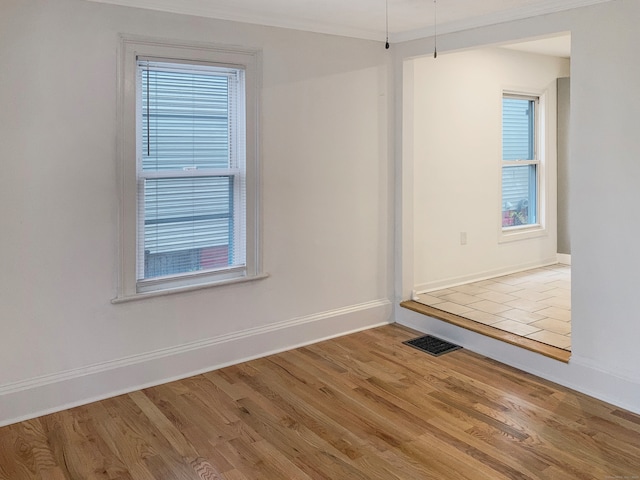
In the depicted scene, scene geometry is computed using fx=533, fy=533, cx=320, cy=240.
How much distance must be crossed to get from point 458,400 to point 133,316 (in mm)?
2014

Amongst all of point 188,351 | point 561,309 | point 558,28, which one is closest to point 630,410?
point 561,309

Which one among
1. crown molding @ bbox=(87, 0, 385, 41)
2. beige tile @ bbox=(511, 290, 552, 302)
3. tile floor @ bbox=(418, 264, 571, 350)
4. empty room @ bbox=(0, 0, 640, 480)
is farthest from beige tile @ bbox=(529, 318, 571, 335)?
crown molding @ bbox=(87, 0, 385, 41)

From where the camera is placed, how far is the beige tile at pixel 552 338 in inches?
135

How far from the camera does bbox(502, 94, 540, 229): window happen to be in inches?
221

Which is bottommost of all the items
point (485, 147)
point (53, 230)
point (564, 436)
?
point (564, 436)

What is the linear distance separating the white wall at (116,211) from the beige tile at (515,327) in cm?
100

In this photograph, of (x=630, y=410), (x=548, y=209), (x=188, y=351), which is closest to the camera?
(x=630, y=410)

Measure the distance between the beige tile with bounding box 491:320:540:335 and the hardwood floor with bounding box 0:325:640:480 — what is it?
303 millimetres

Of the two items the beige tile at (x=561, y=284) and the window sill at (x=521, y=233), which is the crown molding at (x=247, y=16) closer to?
the window sill at (x=521, y=233)

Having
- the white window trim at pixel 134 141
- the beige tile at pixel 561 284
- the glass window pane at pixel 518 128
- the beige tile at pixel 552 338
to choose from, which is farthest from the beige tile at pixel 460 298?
the white window trim at pixel 134 141

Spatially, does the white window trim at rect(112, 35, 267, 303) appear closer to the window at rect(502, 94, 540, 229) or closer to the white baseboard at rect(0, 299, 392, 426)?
the white baseboard at rect(0, 299, 392, 426)

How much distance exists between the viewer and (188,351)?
348cm

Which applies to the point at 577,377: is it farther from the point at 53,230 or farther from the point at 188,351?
the point at 53,230

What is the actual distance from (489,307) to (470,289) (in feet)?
2.01
